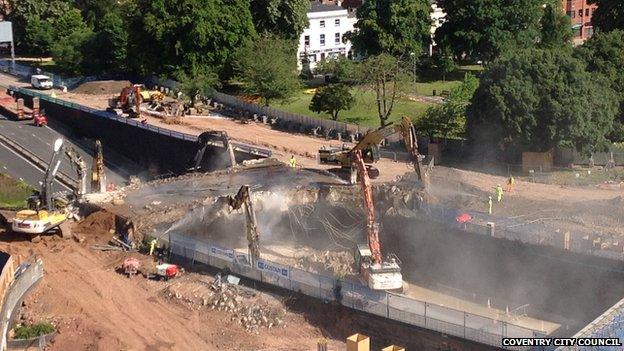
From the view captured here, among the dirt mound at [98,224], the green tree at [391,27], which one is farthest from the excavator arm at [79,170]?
the green tree at [391,27]

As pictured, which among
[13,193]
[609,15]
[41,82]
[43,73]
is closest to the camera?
[13,193]

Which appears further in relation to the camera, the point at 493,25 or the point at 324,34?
the point at 324,34

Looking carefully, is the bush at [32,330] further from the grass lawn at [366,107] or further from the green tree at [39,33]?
the green tree at [39,33]

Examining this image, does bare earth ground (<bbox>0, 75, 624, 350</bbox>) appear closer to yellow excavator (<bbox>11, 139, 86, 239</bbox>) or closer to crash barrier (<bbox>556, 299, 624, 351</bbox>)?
yellow excavator (<bbox>11, 139, 86, 239</bbox>)

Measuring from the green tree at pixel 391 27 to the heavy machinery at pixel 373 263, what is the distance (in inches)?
1477

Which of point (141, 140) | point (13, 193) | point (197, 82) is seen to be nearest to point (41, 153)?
point (141, 140)

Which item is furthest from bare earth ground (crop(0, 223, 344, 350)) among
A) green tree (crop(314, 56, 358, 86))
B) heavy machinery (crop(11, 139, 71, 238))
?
green tree (crop(314, 56, 358, 86))

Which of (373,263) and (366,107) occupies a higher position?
(366,107)

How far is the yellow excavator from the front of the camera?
56.6m

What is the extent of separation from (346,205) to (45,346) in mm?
21909

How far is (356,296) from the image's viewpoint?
1837 inches

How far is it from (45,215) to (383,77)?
101ft

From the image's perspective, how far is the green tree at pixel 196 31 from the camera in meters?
87.6

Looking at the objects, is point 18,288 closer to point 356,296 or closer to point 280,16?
point 356,296
